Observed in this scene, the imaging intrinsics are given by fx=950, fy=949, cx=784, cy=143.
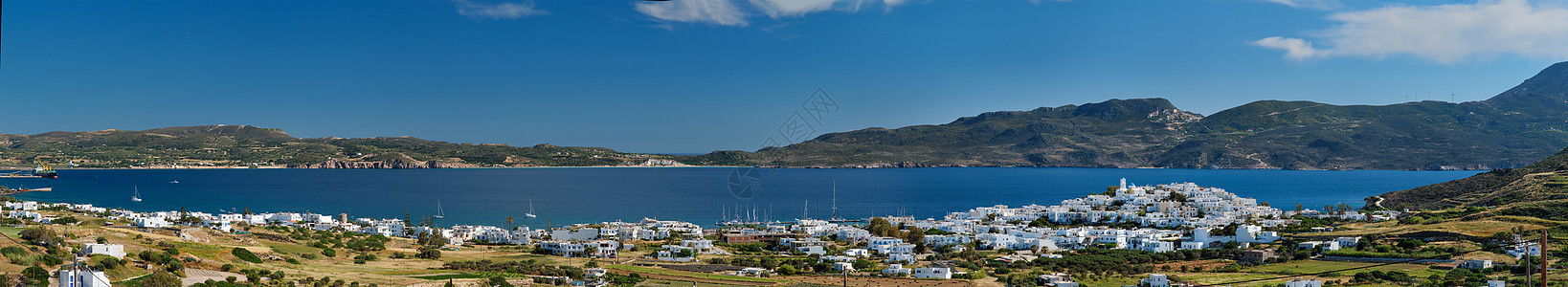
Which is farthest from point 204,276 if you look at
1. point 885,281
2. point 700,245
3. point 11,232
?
point 700,245

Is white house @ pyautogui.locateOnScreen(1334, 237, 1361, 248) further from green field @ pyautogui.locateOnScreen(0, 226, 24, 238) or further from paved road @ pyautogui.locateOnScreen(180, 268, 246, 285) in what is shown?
green field @ pyautogui.locateOnScreen(0, 226, 24, 238)

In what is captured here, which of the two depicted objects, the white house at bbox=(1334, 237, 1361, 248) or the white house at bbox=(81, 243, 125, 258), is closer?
the white house at bbox=(81, 243, 125, 258)

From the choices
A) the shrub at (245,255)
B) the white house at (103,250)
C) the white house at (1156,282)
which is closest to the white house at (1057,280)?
the white house at (1156,282)

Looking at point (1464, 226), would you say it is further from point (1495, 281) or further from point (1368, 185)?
point (1368, 185)

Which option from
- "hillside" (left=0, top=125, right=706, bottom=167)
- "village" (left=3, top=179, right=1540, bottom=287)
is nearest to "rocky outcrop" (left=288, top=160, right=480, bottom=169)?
"hillside" (left=0, top=125, right=706, bottom=167)

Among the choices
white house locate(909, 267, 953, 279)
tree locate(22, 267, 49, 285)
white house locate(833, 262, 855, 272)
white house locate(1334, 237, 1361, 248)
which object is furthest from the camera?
white house locate(1334, 237, 1361, 248)

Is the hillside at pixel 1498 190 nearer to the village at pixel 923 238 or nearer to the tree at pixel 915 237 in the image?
the village at pixel 923 238

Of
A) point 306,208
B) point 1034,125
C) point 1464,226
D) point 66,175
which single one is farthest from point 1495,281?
point 1034,125
